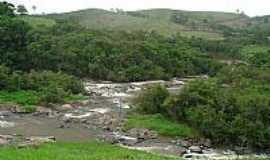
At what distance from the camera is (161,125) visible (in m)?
51.8

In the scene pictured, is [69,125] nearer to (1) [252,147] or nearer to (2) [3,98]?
(2) [3,98]

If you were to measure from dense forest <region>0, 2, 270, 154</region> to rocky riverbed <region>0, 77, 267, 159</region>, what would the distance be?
2.52 metres

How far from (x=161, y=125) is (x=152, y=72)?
39.6m

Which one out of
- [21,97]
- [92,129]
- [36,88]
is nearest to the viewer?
[92,129]

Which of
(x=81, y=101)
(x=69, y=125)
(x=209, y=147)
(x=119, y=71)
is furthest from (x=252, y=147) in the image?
(x=119, y=71)

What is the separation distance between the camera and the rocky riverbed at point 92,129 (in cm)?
4481

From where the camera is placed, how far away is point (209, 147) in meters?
46.3

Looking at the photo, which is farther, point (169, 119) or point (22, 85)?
point (22, 85)

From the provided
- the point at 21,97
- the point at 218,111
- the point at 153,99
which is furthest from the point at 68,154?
the point at 21,97

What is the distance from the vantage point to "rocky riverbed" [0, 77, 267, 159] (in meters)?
44.8

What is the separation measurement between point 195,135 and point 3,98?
2732cm

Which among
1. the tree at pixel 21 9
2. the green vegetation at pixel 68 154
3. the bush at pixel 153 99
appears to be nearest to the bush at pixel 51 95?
the bush at pixel 153 99

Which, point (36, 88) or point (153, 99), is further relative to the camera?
point (36, 88)

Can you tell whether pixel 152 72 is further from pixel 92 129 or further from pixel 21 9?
pixel 21 9
